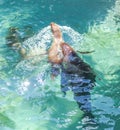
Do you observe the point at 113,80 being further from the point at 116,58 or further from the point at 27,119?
the point at 27,119

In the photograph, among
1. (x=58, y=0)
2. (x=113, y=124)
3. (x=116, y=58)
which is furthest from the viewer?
(x=58, y=0)

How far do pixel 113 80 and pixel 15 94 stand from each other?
5.65 ft

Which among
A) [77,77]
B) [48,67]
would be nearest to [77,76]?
[77,77]

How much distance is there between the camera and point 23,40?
321 inches

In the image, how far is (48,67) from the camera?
23.7 ft

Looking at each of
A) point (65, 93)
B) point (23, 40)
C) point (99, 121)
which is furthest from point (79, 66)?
point (23, 40)

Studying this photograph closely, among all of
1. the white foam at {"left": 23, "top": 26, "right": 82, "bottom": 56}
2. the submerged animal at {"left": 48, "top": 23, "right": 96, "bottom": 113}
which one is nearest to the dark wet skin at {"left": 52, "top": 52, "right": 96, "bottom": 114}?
the submerged animal at {"left": 48, "top": 23, "right": 96, "bottom": 113}

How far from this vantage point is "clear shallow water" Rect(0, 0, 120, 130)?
20.9 ft

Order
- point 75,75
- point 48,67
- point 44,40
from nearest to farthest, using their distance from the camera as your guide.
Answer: point 75,75 → point 48,67 → point 44,40

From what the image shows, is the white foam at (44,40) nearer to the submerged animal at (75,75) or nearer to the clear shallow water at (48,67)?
the clear shallow water at (48,67)

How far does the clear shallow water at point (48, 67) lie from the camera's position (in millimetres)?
6359

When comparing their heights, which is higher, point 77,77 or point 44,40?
point 44,40

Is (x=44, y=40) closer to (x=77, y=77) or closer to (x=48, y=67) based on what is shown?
(x=48, y=67)

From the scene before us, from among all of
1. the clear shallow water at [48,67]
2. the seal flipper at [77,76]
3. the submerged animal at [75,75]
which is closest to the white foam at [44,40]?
the clear shallow water at [48,67]
